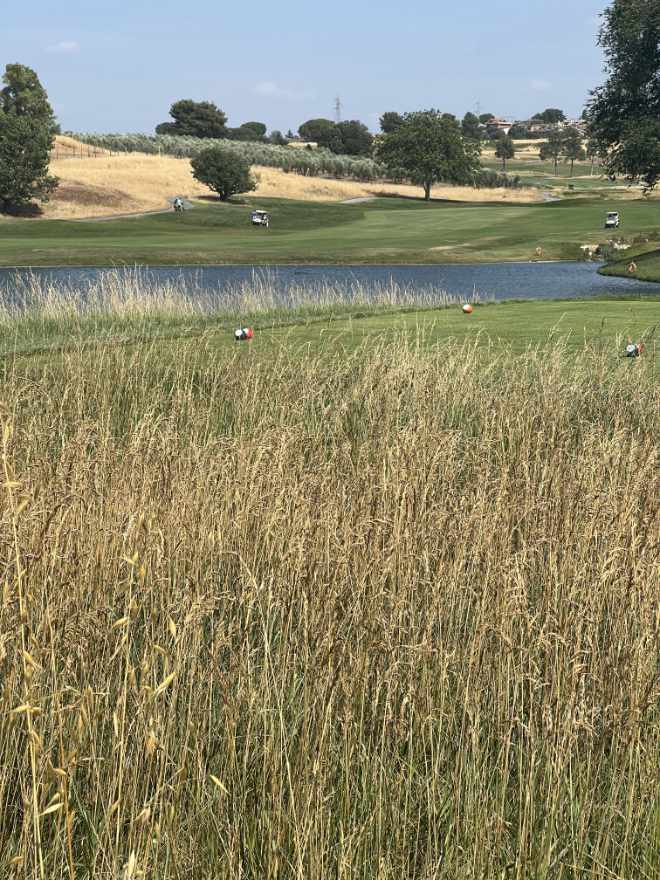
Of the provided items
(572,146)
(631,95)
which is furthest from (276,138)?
(631,95)

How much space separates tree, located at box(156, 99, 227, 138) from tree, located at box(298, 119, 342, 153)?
15.3m

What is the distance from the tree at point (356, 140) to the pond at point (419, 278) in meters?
86.0

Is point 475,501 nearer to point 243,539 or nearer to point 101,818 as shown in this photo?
point 243,539

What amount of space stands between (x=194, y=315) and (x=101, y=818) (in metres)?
16.3

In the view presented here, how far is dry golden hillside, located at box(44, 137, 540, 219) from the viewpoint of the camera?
67.4 metres

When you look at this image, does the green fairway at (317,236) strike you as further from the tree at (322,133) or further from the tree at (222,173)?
the tree at (322,133)

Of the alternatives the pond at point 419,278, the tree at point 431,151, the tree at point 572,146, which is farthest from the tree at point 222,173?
the tree at point 572,146

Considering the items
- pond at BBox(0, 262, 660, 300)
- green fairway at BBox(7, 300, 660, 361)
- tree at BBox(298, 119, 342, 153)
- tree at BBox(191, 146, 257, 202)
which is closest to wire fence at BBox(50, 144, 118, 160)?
tree at BBox(191, 146, 257, 202)

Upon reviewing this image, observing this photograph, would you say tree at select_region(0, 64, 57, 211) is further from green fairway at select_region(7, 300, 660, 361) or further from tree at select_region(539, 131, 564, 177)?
tree at select_region(539, 131, 564, 177)

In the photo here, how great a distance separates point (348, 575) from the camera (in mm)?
4348

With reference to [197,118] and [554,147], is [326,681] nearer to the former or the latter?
[197,118]

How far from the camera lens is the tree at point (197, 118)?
12950 centimetres

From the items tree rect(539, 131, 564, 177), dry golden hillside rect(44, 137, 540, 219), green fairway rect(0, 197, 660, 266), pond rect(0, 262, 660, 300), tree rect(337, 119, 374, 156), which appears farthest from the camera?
tree rect(539, 131, 564, 177)

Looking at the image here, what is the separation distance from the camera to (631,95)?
39.2m
